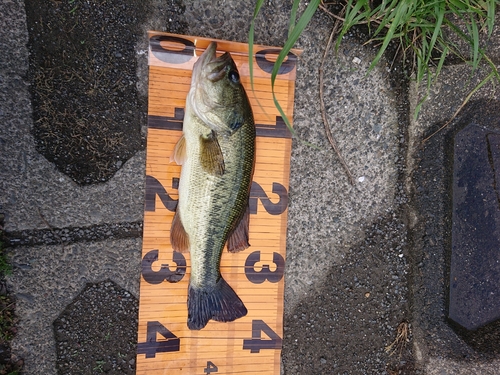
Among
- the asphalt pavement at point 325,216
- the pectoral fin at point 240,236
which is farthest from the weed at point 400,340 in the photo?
the pectoral fin at point 240,236

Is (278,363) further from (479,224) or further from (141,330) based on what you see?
(479,224)

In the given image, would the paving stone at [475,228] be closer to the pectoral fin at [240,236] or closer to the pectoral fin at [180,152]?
the pectoral fin at [240,236]

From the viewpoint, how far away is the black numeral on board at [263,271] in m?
2.44

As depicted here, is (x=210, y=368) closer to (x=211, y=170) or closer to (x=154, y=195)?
(x=154, y=195)

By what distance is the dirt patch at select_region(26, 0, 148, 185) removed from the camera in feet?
7.30

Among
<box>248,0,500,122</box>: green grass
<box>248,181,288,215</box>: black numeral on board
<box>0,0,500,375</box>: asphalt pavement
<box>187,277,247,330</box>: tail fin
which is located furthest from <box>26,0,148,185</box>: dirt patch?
<box>248,0,500,122</box>: green grass

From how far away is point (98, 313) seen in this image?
236 centimetres

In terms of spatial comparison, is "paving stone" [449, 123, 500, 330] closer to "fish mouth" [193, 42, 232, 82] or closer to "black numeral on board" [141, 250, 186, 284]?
"fish mouth" [193, 42, 232, 82]

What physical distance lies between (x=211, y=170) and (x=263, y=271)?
87 cm

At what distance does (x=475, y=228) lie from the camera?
9.03ft

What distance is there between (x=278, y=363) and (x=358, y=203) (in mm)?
1336

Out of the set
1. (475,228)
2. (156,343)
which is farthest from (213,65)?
(475,228)

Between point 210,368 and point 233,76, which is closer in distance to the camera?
point 233,76

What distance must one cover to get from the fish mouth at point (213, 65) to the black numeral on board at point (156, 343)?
5.52 ft
